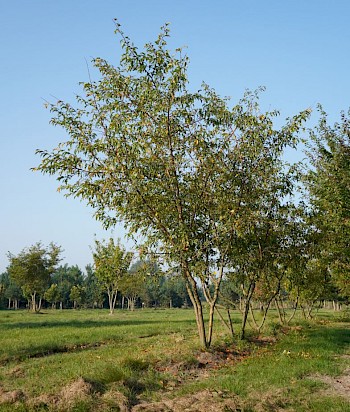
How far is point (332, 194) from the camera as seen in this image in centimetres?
1864

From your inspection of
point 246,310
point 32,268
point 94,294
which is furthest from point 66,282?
point 246,310

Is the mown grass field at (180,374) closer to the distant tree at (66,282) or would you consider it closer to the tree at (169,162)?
the tree at (169,162)

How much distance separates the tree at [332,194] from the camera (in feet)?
60.7

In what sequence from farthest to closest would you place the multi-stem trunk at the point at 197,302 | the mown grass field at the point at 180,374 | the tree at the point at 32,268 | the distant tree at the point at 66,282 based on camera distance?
the distant tree at the point at 66,282 < the tree at the point at 32,268 < the multi-stem trunk at the point at 197,302 < the mown grass field at the point at 180,374

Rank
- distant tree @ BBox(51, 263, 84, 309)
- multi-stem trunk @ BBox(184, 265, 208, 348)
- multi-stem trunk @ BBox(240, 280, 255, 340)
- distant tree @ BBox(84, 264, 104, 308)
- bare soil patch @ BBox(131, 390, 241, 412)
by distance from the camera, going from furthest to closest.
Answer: distant tree @ BBox(51, 263, 84, 309) → distant tree @ BBox(84, 264, 104, 308) → multi-stem trunk @ BBox(240, 280, 255, 340) → multi-stem trunk @ BBox(184, 265, 208, 348) → bare soil patch @ BBox(131, 390, 241, 412)

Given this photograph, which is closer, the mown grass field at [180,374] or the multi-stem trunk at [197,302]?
the mown grass field at [180,374]

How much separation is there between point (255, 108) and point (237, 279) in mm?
8767

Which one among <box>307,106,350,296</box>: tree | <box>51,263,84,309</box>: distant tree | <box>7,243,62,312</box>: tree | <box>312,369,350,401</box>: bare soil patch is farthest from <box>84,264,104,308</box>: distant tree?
<box>312,369,350,401</box>: bare soil patch

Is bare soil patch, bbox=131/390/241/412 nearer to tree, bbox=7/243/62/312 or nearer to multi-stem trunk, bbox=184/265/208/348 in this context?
multi-stem trunk, bbox=184/265/208/348

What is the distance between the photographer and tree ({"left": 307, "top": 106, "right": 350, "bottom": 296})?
60.7 ft

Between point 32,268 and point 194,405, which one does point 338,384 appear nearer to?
point 194,405

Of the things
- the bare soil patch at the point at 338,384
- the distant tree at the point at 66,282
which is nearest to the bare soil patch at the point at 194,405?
the bare soil patch at the point at 338,384

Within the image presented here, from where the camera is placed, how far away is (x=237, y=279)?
20094 mm

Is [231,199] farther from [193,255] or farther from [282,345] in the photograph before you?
[282,345]
